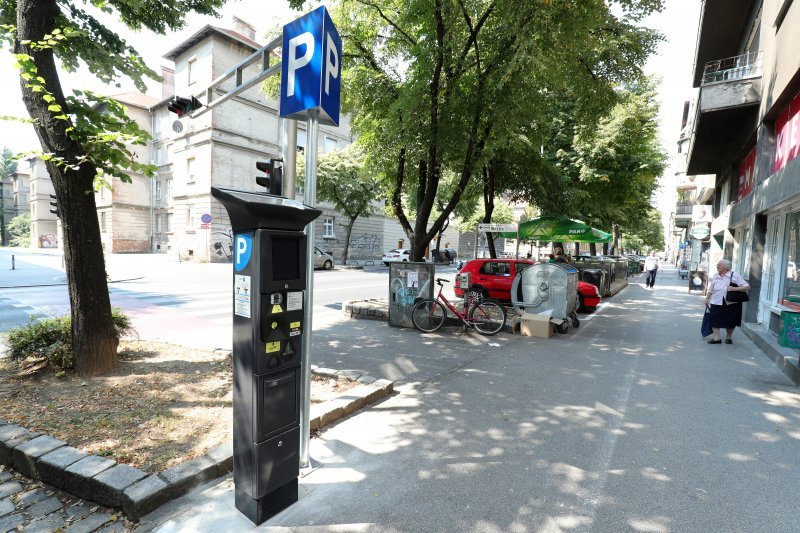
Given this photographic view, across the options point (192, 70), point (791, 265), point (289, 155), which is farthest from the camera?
point (192, 70)

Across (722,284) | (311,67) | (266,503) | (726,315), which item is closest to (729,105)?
(722,284)

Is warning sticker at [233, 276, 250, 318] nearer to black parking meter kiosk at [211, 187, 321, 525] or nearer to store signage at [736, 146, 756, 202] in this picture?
black parking meter kiosk at [211, 187, 321, 525]

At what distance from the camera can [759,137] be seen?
9625mm

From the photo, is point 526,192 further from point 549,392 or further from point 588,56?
point 549,392

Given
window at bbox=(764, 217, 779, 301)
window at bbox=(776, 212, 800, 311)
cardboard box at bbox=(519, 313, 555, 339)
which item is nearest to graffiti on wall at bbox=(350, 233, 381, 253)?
cardboard box at bbox=(519, 313, 555, 339)

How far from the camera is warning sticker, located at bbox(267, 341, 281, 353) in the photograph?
2.68 meters

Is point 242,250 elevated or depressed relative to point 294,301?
elevated

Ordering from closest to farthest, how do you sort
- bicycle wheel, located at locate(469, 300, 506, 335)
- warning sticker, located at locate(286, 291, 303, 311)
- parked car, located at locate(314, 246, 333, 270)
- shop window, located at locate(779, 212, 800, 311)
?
warning sticker, located at locate(286, 291, 303, 311) < shop window, located at locate(779, 212, 800, 311) < bicycle wheel, located at locate(469, 300, 506, 335) < parked car, located at locate(314, 246, 333, 270)

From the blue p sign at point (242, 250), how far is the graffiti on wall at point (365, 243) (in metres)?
36.0

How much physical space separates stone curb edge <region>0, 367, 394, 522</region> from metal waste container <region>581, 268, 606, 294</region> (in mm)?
14482

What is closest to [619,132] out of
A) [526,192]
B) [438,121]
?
[526,192]

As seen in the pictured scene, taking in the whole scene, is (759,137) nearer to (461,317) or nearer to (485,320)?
(485,320)

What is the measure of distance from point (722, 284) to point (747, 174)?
5.71 meters

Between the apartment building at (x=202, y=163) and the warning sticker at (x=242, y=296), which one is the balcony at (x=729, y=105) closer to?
the warning sticker at (x=242, y=296)
